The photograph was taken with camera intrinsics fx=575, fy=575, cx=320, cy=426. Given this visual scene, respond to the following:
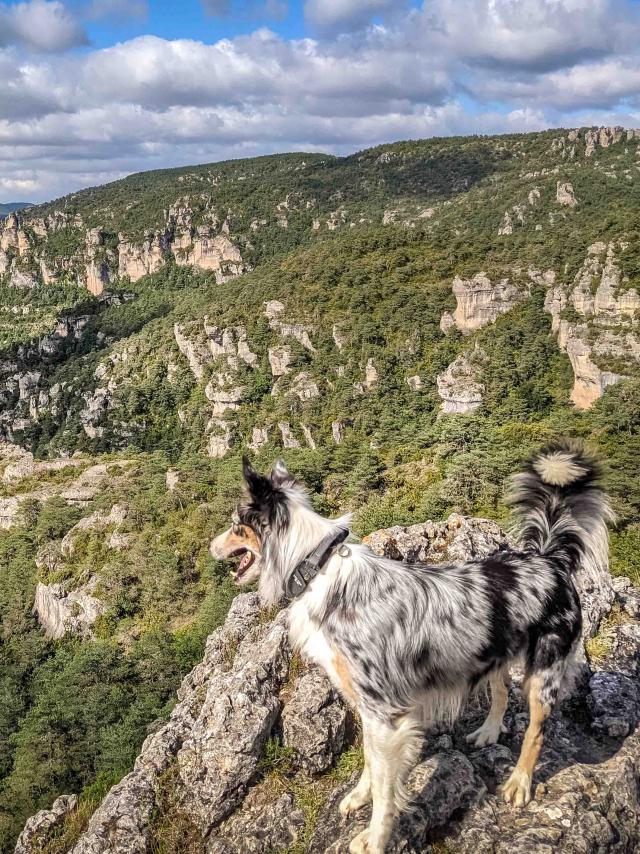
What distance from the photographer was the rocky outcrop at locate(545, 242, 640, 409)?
41.7 m

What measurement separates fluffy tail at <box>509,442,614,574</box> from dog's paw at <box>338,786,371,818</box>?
2.41 metres

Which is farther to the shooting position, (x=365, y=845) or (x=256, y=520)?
(x=365, y=845)

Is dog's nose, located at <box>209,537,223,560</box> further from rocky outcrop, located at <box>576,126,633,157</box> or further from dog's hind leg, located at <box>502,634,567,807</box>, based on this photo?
rocky outcrop, located at <box>576,126,633,157</box>

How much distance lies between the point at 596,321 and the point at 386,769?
162ft

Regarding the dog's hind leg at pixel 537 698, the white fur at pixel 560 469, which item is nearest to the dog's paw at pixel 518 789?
the dog's hind leg at pixel 537 698

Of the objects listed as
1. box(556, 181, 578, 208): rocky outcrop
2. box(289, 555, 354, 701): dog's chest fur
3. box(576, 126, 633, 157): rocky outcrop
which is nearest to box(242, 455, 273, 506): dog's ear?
box(289, 555, 354, 701): dog's chest fur

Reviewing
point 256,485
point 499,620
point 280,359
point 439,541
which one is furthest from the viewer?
point 280,359

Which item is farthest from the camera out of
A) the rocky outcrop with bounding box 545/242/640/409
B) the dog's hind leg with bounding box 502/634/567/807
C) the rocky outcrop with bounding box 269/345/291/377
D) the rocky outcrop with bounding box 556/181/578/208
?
the rocky outcrop with bounding box 556/181/578/208

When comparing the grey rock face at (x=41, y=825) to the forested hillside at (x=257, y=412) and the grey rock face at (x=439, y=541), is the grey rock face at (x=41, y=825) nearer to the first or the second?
the forested hillside at (x=257, y=412)

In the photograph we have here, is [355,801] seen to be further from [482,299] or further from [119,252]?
[119,252]

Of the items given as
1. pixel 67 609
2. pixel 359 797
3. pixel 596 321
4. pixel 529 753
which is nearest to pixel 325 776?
pixel 359 797

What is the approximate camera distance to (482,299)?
58.7m

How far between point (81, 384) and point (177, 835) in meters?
95.3

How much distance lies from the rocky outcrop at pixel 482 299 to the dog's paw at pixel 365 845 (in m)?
58.3
